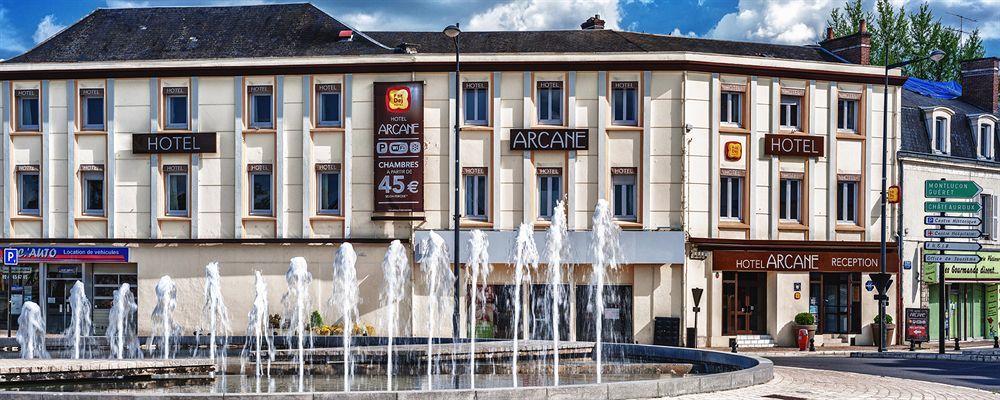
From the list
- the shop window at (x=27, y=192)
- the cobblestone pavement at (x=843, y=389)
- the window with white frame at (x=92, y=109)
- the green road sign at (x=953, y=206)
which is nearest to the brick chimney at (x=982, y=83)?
the green road sign at (x=953, y=206)

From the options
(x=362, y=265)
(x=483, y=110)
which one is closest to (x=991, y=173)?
(x=483, y=110)

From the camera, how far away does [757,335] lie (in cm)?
3944

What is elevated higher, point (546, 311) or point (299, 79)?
point (299, 79)

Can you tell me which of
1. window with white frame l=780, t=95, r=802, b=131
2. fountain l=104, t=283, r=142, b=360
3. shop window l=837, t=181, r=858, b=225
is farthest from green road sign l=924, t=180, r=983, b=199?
fountain l=104, t=283, r=142, b=360

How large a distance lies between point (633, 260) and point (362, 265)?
813 centimetres

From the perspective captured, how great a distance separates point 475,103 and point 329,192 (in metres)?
5.24

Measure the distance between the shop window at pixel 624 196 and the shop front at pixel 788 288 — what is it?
7.21ft

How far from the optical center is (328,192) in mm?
39781

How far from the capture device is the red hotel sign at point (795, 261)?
38.7 meters

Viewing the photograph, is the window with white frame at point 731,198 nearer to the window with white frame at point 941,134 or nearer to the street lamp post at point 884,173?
the street lamp post at point 884,173

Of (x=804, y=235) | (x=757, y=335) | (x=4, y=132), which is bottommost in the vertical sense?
(x=757, y=335)

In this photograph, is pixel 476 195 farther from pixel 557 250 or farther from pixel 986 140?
pixel 986 140

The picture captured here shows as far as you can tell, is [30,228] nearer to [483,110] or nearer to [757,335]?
[483,110]

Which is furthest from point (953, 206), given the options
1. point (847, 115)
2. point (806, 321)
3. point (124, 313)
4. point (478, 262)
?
point (124, 313)
